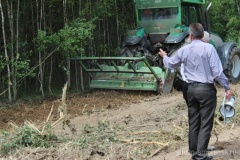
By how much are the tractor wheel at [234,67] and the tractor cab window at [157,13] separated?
212cm

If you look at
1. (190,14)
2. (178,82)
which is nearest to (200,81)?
(178,82)

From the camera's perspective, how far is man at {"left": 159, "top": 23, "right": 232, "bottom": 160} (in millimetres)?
4727

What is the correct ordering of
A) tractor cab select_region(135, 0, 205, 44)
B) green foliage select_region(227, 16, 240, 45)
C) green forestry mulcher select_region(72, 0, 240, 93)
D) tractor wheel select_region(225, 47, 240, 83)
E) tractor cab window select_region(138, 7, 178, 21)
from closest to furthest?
green forestry mulcher select_region(72, 0, 240, 93) → tractor cab select_region(135, 0, 205, 44) → tractor cab window select_region(138, 7, 178, 21) → tractor wheel select_region(225, 47, 240, 83) → green foliage select_region(227, 16, 240, 45)

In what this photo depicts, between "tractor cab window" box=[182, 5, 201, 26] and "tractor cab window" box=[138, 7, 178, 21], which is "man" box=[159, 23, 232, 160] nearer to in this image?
"tractor cab window" box=[138, 7, 178, 21]

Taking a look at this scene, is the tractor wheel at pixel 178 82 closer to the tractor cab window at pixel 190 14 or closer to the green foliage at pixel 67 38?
the tractor cab window at pixel 190 14

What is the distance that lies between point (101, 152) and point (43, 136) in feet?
3.27

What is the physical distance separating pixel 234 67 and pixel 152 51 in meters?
2.69

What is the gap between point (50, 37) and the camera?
10.2 metres

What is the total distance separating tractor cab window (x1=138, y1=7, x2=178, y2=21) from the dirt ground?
2095mm

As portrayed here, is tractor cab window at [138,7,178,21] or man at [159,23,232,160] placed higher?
tractor cab window at [138,7,178,21]

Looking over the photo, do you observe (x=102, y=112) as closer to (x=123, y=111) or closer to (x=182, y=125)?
(x=123, y=111)

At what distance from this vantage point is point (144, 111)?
8539 millimetres

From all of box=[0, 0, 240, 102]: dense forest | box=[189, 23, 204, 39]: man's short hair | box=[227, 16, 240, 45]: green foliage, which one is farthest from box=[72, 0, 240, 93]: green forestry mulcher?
box=[227, 16, 240, 45]: green foliage

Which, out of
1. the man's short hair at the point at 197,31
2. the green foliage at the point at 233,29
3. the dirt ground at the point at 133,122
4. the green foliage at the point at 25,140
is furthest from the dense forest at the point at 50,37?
the green foliage at the point at 233,29
